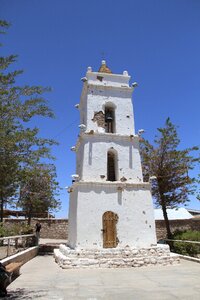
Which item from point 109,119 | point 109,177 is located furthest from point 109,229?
point 109,119

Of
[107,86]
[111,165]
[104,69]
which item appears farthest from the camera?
[104,69]

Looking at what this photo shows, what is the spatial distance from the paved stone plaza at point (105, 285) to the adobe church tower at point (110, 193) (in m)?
1.71

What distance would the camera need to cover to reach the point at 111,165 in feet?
50.4

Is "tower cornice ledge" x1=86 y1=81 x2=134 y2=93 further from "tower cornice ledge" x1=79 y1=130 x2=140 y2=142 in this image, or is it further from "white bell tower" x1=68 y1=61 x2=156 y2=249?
"tower cornice ledge" x1=79 y1=130 x2=140 y2=142

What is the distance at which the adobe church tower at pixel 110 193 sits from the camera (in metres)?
12.5

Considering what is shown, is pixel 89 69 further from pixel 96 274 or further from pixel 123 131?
pixel 96 274

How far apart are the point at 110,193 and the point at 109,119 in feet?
15.2

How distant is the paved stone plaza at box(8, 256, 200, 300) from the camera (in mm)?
6742

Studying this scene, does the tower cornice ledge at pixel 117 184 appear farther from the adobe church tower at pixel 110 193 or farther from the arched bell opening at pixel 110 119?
the arched bell opening at pixel 110 119

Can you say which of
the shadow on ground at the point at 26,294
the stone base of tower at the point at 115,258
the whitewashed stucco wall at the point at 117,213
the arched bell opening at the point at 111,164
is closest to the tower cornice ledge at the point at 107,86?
the arched bell opening at the point at 111,164

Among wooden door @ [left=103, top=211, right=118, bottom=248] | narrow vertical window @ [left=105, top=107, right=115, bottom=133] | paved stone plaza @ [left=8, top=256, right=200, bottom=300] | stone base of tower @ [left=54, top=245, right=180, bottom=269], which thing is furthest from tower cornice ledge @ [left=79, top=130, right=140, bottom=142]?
paved stone plaza @ [left=8, top=256, right=200, bottom=300]

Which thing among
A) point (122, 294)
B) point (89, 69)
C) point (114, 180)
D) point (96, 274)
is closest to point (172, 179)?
point (114, 180)

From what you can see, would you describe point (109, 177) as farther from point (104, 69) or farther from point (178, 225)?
point (178, 225)

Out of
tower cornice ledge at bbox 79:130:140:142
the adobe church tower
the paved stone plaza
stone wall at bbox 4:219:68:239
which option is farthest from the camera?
stone wall at bbox 4:219:68:239
